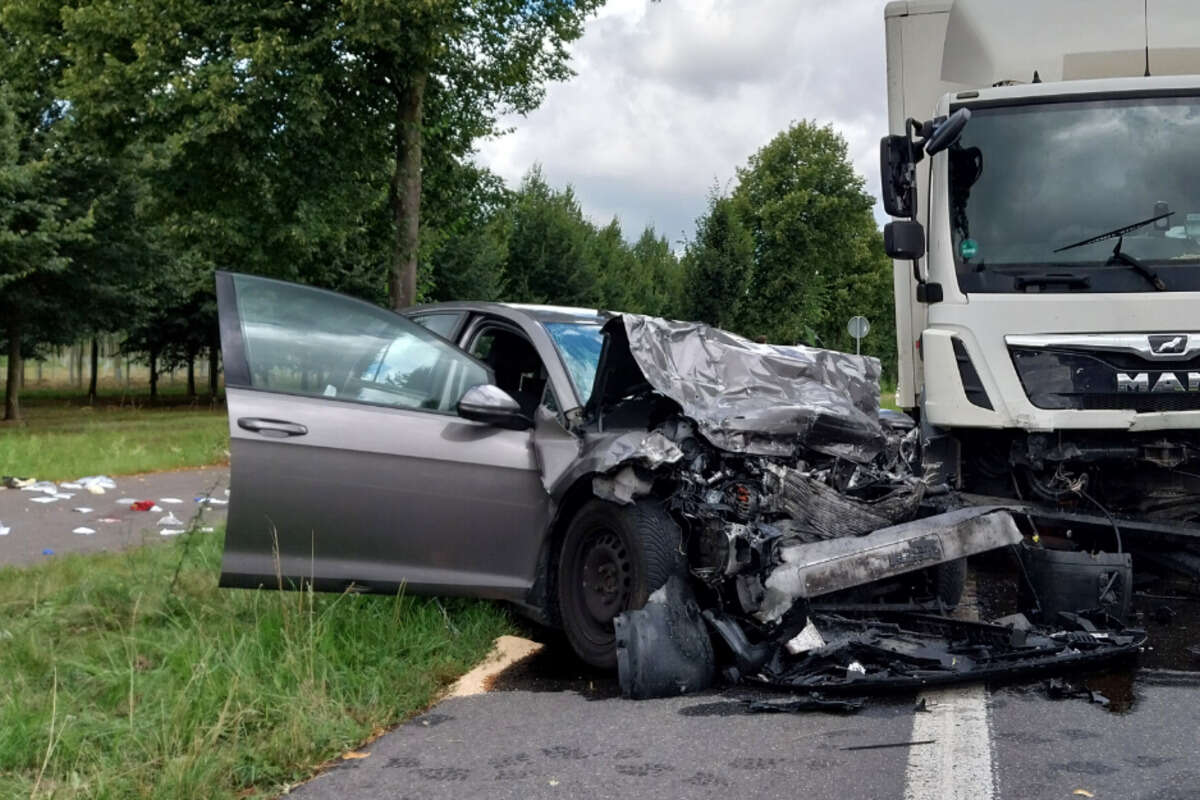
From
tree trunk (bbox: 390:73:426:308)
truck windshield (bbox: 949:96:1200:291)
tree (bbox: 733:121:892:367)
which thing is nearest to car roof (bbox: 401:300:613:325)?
truck windshield (bbox: 949:96:1200:291)

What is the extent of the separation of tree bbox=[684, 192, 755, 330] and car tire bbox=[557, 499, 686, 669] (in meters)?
34.6

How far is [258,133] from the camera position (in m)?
16.7

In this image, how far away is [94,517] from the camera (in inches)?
416

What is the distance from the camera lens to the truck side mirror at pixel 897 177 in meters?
7.13

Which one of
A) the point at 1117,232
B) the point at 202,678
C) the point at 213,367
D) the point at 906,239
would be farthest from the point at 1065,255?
the point at 213,367

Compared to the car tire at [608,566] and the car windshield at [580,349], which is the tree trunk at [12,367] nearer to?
the car windshield at [580,349]

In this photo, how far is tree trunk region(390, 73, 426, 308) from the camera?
18.5 metres

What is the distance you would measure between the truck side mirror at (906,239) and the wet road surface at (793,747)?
274 centimetres

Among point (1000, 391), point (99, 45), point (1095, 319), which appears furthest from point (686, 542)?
point (99, 45)

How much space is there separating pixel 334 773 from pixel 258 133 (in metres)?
14.0

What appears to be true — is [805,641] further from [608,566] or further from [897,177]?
[897,177]

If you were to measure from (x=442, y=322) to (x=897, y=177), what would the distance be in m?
2.78

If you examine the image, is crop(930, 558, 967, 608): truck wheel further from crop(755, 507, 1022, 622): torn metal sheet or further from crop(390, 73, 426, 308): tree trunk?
crop(390, 73, 426, 308): tree trunk

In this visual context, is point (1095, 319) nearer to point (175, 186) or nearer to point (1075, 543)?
point (1075, 543)
